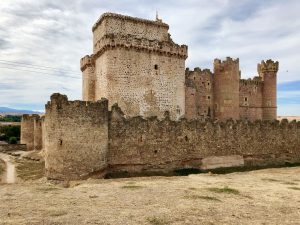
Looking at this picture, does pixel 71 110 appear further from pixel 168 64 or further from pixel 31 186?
pixel 168 64

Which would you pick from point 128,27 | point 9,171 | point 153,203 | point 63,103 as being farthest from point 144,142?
point 153,203

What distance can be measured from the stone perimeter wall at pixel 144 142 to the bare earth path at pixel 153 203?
9.04 feet

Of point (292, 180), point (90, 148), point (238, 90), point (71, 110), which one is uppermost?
point (238, 90)

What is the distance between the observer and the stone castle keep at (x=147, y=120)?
1969cm

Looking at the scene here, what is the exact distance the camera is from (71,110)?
19.5 m

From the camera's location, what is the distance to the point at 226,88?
35.8 metres

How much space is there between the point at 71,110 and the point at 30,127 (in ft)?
65.5

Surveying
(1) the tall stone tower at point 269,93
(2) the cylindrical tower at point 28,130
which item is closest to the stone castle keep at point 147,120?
(2) the cylindrical tower at point 28,130

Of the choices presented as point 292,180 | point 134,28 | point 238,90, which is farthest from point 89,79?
point 292,180

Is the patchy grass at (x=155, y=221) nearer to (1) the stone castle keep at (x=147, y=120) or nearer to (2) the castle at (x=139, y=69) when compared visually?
(1) the stone castle keep at (x=147, y=120)

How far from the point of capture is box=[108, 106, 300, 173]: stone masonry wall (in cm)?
2205

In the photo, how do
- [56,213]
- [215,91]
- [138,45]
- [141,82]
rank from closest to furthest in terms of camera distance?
[56,213] → [138,45] → [141,82] → [215,91]

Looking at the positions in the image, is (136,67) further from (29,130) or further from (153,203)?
(153,203)

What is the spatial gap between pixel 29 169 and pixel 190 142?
11347 mm
